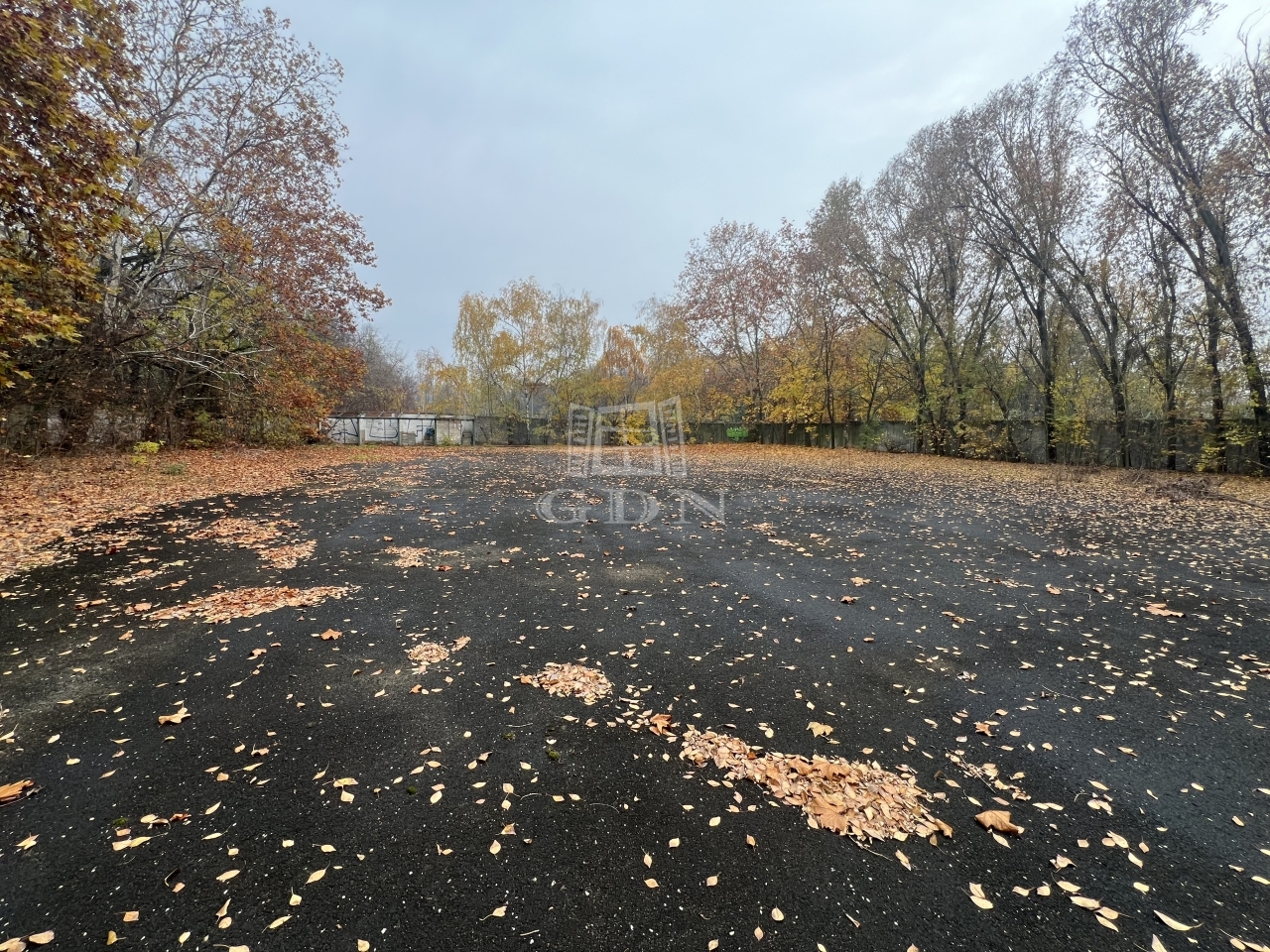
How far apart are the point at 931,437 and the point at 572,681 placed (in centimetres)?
Result: 2473

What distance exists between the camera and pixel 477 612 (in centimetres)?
436

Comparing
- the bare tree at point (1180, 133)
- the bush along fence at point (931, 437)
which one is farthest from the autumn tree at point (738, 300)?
the bare tree at point (1180, 133)

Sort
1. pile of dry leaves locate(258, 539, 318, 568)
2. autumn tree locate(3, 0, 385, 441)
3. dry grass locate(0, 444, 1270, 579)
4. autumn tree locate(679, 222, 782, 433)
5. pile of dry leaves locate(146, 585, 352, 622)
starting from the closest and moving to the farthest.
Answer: pile of dry leaves locate(146, 585, 352, 622) < pile of dry leaves locate(258, 539, 318, 568) < dry grass locate(0, 444, 1270, 579) < autumn tree locate(3, 0, 385, 441) < autumn tree locate(679, 222, 782, 433)

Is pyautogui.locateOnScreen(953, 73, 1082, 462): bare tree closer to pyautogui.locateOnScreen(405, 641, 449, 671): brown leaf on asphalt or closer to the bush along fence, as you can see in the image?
the bush along fence

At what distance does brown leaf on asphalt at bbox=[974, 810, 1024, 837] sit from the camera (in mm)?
2113

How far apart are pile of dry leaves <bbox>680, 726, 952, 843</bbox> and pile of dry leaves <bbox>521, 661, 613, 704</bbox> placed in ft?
2.20

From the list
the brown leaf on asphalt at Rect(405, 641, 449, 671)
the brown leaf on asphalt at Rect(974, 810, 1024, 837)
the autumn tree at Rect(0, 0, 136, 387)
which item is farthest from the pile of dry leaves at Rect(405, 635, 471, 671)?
the autumn tree at Rect(0, 0, 136, 387)

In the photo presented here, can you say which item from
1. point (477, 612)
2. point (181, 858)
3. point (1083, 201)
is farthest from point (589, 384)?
point (181, 858)

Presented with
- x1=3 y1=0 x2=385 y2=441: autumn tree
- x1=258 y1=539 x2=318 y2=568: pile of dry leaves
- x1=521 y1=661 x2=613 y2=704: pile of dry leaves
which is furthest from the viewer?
x1=3 y1=0 x2=385 y2=441: autumn tree

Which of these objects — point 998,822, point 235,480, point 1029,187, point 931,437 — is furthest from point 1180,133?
point 235,480

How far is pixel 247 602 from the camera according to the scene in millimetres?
4398

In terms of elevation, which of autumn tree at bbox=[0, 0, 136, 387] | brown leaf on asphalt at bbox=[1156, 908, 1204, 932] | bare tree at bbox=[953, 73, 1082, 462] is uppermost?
bare tree at bbox=[953, 73, 1082, 462]

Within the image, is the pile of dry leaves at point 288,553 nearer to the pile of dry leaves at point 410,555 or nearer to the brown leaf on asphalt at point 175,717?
the pile of dry leaves at point 410,555

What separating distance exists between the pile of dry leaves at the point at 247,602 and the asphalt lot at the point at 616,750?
0.15m
